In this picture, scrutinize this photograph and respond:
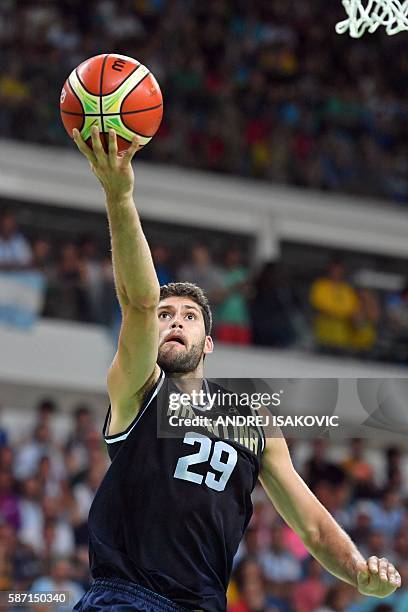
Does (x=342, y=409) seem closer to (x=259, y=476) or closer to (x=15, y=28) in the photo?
(x=259, y=476)

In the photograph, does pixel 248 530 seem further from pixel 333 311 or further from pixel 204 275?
pixel 333 311

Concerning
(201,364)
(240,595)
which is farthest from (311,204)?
(201,364)

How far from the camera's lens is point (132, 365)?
16.7 feet

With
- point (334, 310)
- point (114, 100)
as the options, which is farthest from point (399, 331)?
point (114, 100)

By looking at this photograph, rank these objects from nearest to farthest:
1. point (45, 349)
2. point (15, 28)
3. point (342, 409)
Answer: point (342, 409) < point (45, 349) < point (15, 28)

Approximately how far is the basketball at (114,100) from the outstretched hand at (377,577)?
2.05 meters

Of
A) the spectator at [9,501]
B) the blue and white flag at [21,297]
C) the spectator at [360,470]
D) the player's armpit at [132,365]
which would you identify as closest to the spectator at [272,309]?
the spectator at [360,470]

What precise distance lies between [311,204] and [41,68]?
188 inches

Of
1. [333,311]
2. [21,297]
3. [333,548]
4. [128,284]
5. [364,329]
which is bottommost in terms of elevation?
[333,548]

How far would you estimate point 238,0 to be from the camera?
19.9 m

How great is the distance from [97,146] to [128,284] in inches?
22.8

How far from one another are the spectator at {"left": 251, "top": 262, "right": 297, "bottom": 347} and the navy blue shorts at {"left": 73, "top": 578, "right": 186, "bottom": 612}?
399 inches

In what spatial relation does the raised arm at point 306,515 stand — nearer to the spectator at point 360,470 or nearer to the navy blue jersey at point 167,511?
the navy blue jersey at point 167,511

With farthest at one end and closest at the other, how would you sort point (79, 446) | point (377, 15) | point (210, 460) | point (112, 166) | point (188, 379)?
point (79, 446), point (377, 15), point (188, 379), point (210, 460), point (112, 166)
